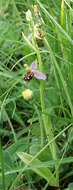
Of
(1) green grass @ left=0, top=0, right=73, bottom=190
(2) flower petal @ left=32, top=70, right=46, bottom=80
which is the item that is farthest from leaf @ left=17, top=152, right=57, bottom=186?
(2) flower petal @ left=32, top=70, right=46, bottom=80

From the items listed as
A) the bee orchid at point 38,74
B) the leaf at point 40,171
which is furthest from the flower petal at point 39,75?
the leaf at point 40,171

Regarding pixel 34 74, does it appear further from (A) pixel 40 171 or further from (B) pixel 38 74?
(A) pixel 40 171

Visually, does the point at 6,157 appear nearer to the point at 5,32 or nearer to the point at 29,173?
the point at 29,173

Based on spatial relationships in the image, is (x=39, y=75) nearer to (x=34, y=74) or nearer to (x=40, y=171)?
(x=34, y=74)

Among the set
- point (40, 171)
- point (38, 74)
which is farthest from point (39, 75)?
point (40, 171)

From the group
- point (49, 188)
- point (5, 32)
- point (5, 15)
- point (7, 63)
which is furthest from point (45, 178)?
point (5, 15)

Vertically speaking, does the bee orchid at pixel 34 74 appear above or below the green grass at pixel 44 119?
above

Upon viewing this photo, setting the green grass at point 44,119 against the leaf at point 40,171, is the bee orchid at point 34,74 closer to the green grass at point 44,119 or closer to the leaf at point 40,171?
the green grass at point 44,119

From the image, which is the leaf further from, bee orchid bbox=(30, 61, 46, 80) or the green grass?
bee orchid bbox=(30, 61, 46, 80)

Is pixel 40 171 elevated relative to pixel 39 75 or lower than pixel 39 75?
lower
